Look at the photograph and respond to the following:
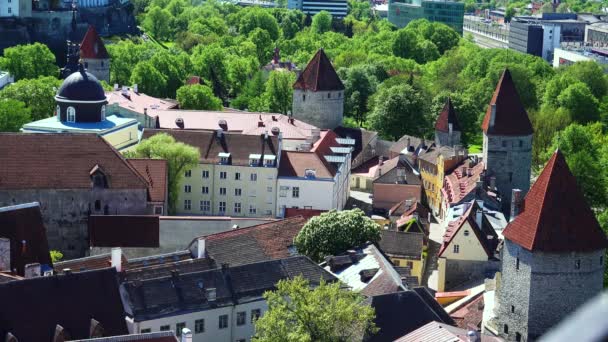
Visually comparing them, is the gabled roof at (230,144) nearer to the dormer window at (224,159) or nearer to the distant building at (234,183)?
the distant building at (234,183)

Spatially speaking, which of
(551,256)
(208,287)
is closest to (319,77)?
(551,256)

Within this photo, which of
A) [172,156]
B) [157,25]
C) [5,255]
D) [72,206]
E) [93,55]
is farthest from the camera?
[157,25]

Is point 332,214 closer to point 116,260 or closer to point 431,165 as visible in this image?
point 116,260

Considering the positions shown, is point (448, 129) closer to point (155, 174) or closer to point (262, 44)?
point (155, 174)

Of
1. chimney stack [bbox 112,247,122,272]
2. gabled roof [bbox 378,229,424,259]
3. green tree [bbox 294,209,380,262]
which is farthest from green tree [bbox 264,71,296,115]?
chimney stack [bbox 112,247,122,272]

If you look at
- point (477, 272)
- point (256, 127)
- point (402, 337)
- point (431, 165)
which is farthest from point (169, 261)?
point (431, 165)

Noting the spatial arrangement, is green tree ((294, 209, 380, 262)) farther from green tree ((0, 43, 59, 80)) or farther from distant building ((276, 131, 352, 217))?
green tree ((0, 43, 59, 80))

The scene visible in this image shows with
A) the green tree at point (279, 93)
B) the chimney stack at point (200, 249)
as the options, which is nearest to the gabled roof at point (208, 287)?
the chimney stack at point (200, 249)
